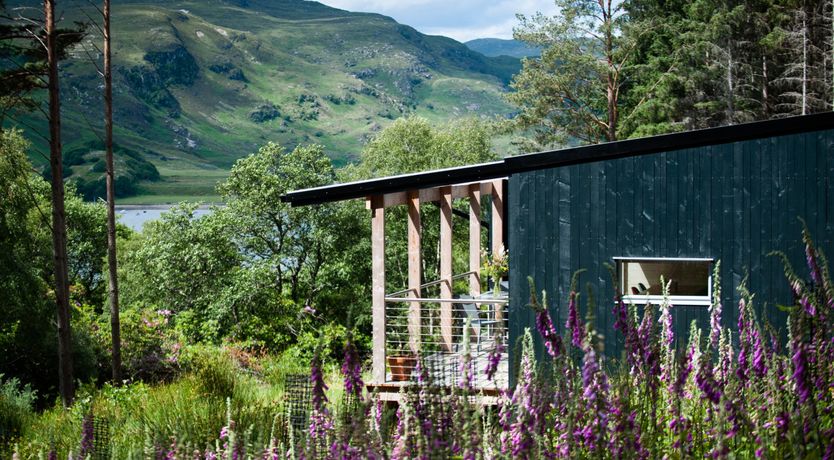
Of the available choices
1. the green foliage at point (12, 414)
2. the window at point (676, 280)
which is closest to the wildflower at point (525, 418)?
the window at point (676, 280)

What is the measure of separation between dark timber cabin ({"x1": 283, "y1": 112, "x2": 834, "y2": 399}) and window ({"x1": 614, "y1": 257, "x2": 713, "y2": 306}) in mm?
18

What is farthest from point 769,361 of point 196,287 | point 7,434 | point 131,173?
point 131,173

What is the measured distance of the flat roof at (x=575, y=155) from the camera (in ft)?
32.6

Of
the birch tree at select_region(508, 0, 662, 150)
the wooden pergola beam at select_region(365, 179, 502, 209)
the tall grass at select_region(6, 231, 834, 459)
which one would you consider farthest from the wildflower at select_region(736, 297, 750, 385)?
the birch tree at select_region(508, 0, 662, 150)

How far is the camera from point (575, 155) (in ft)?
34.5

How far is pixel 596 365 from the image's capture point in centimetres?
243

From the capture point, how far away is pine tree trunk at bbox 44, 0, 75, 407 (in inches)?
549

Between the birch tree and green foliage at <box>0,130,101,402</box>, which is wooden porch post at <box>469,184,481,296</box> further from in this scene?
the birch tree

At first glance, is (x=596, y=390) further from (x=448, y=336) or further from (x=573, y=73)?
(x=573, y=73)

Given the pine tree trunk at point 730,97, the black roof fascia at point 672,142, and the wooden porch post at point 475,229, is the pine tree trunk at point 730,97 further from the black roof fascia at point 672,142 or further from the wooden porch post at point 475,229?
the black roof fascia at point 672,142

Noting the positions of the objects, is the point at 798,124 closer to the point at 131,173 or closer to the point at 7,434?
the point at 7,434

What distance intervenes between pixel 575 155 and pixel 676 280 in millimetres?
1982

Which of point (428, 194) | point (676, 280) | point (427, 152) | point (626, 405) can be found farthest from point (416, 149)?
point (626, 405)

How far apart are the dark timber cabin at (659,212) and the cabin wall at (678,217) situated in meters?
0.01
